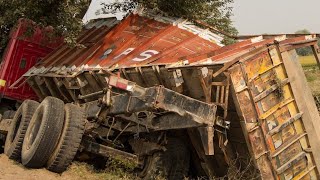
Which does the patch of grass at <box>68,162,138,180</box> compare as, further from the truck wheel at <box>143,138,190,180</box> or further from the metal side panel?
the metal side panel

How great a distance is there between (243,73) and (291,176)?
4.68 feet

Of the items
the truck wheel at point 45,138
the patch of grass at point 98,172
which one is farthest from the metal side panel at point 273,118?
the truck wheel at point 45,138

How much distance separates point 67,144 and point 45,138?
307mm

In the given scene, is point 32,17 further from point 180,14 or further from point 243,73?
point 243,73

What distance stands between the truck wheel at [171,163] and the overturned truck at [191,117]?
15 millimetres

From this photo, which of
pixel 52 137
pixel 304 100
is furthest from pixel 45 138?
pixel 304 100

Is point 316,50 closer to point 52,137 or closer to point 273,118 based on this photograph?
point 273,118

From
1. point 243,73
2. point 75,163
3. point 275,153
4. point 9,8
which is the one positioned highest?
point 9,8

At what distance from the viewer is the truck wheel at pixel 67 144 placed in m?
5.99

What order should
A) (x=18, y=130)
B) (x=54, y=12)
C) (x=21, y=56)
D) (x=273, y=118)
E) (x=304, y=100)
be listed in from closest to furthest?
(x=273, y=118), (x=304, y=100), (x=18, y=130), (x=54, y=12), (x=21, y=56)

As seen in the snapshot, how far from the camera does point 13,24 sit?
10.1 m

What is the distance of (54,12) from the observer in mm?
8969

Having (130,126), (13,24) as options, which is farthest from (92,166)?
(13,24)

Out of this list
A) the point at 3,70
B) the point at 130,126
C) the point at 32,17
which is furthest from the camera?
the point at 3,70
